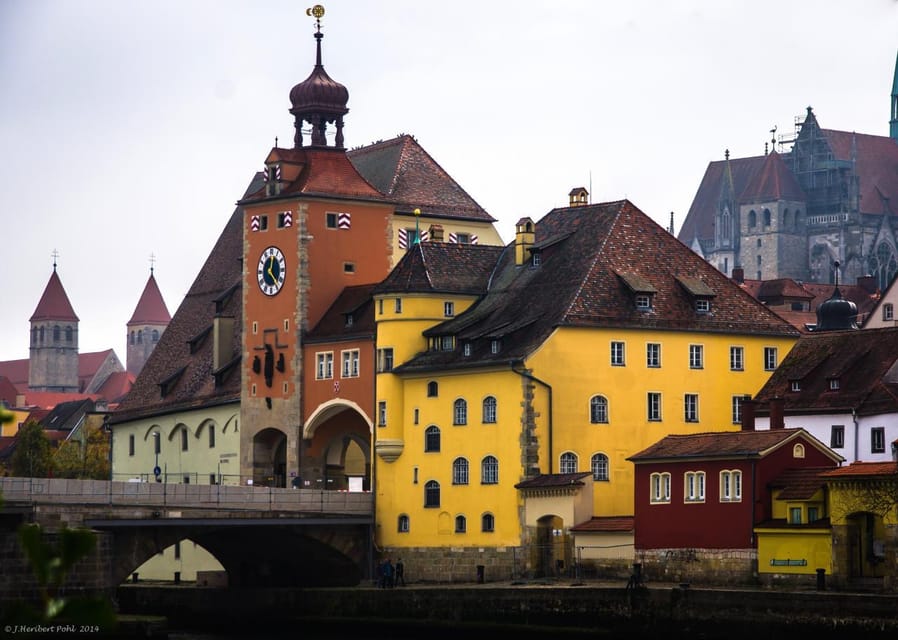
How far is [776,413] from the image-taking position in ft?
237

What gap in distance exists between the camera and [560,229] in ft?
271

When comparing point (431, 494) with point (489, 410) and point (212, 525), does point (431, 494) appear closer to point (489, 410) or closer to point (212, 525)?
point (489, 410)

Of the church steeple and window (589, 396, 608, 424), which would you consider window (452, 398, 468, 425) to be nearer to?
window (589, 396, 608, 424)

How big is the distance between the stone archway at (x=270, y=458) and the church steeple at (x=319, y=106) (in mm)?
13256

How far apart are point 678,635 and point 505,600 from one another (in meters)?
8.61

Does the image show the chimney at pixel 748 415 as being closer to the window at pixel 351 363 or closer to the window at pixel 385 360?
the window at pixel 385 360

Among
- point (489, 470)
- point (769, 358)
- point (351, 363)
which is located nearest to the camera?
point (489, 470)

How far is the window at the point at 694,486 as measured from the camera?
64.5 m

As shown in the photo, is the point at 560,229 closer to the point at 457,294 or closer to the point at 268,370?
the point at 457,294

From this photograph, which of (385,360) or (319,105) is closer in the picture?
(385,360)

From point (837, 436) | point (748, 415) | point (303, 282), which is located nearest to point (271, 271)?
point (303, 282)

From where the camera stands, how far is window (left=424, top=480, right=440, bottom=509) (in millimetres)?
77062

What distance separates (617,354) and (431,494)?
8.99 metres

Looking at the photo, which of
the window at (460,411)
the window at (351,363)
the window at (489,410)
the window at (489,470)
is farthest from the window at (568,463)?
the window at (351,363)
